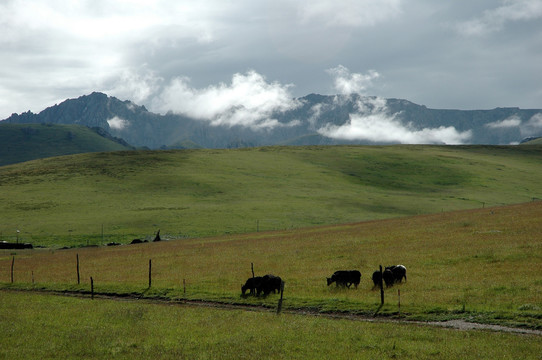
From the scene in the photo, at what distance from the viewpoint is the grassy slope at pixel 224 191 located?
97.8m

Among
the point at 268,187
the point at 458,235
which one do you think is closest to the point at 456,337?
the point at 458,235

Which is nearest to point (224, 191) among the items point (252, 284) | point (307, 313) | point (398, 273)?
point (252, 284)

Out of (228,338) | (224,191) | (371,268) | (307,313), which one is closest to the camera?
(228,338)

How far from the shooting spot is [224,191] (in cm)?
13512

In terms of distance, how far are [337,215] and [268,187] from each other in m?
39.8

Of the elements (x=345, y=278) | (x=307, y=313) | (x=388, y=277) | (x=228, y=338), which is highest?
(x=228, y=338)

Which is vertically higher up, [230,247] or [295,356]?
[295,356]

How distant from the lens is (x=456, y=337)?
1802 centimetres

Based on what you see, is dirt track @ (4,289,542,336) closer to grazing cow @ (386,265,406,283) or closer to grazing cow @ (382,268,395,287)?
grazing cow @ (382,268,395,287)

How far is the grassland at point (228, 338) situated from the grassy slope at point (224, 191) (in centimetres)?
6299

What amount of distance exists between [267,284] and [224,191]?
10619 centimetres

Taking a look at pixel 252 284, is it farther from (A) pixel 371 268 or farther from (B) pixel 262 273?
(A) pixel 371 268

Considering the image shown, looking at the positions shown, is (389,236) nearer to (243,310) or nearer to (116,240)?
(243,310)

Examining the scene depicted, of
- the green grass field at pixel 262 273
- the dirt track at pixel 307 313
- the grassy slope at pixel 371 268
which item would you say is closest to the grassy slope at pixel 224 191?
the green grass field at pixel 262 273
